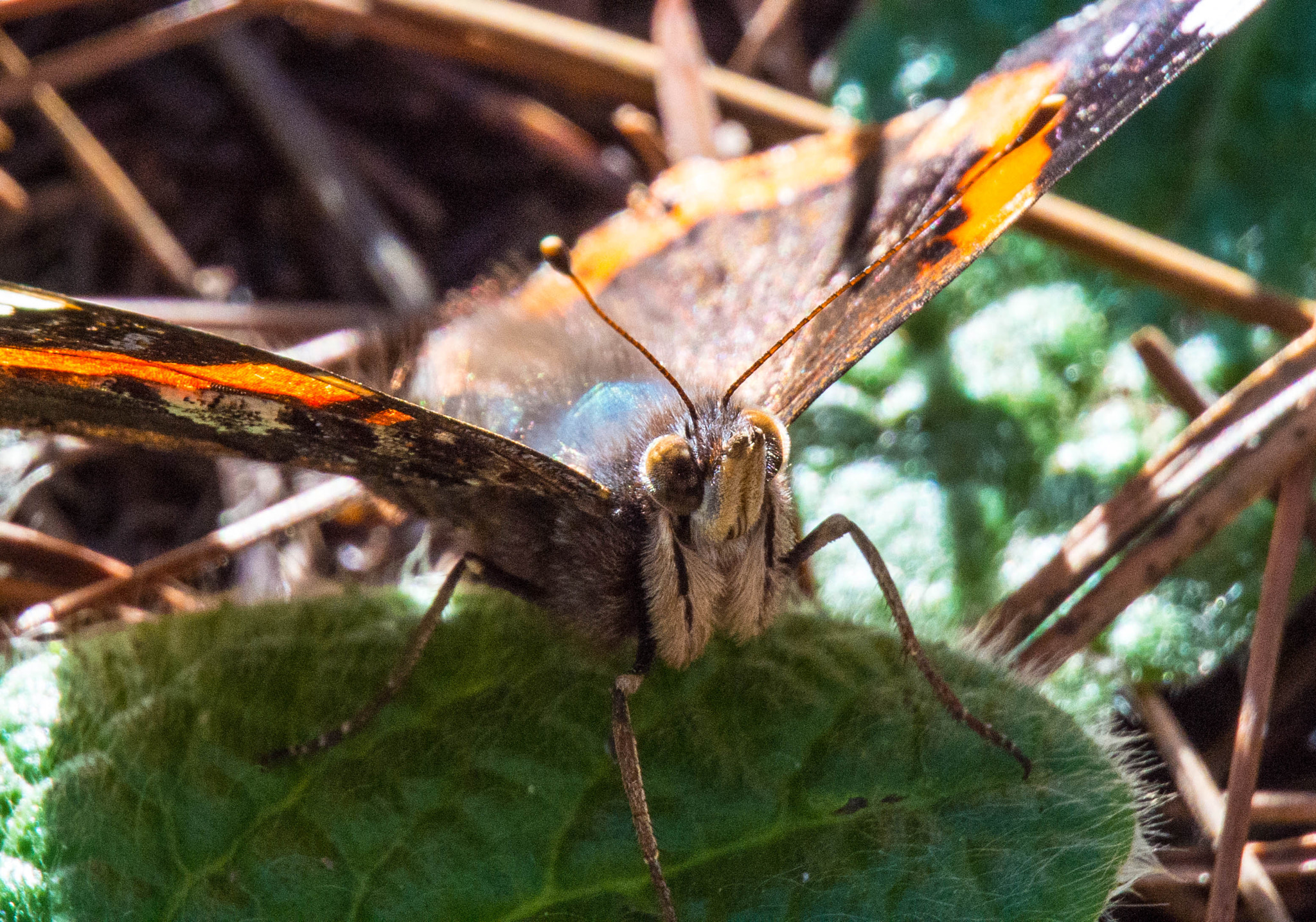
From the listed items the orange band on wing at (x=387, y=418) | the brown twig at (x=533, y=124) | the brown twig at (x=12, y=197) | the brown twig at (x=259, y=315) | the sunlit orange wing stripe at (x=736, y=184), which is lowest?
the orange band on wing at (x=387, y=418)

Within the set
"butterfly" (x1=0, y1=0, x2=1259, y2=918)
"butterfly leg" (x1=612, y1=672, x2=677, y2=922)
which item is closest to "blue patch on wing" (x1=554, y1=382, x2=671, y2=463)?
"butterfly" (x1=0, y1=0, x2=1259, y2=918)

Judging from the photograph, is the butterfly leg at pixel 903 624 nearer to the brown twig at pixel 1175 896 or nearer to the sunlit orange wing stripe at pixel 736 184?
the brown twig at pixel 1175 896

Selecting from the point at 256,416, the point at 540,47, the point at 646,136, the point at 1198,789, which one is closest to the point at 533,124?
the point at 540,47

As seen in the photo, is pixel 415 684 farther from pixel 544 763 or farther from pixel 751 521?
pixel 751 521

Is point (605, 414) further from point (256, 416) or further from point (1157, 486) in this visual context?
point (1157, 486)

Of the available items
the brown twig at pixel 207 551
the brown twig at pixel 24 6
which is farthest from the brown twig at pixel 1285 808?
the brown twig at pixel 24 6

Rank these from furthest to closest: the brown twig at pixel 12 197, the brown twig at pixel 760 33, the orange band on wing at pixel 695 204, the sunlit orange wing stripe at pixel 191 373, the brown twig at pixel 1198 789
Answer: the brown twig at pixel 760 33, the brown twig at pixel 12 197, the orange band on wing at pixel 695 204, the brown twig at pixel 1198 789, the sunlit orange wing stripe at pixel 191 373

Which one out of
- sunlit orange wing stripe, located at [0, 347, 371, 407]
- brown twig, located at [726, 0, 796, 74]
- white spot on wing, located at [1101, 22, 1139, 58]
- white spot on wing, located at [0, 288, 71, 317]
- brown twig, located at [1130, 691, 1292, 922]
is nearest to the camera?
white spot on wing, located at [0, 288, 71, 317]

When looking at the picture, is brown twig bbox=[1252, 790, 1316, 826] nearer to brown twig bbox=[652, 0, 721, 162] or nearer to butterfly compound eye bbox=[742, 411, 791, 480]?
butterfly compound eye bbox=[742, 411, 791, 480]
